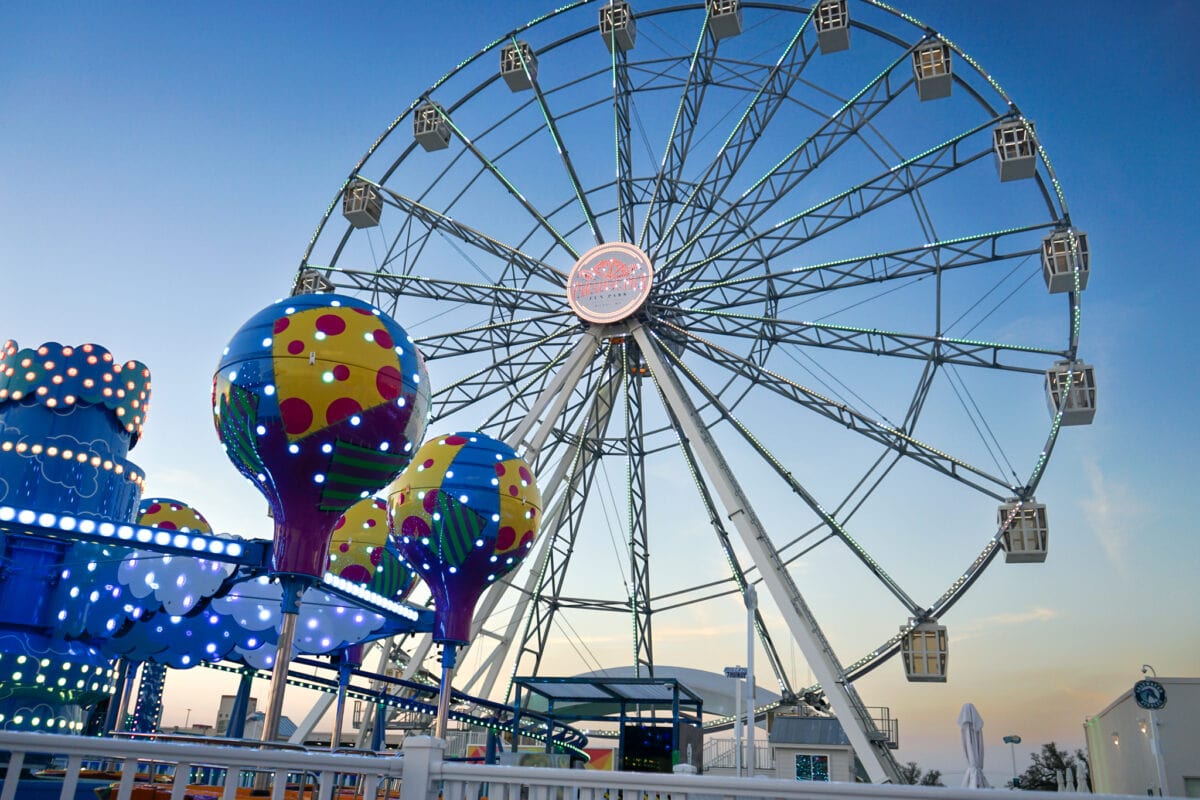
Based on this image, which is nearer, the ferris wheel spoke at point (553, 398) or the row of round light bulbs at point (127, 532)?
the row of round light bulbs at point (127, 532)

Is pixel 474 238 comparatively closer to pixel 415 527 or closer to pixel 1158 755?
pixel 415 527

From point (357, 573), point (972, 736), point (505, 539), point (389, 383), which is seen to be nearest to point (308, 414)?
point (389, 383)

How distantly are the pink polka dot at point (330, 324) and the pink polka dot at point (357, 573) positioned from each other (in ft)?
21.5

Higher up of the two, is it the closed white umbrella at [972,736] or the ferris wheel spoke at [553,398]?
the ferris wheel spoke at [553,398]

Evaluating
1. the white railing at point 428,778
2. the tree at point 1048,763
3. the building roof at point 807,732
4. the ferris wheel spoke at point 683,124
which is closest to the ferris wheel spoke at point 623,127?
the ferris wheel spoke at point 683,124

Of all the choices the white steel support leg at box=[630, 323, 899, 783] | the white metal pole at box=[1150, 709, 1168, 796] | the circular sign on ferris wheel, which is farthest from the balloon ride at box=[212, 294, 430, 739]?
the white metal pole at box=[1150, 709, 1168, 796]

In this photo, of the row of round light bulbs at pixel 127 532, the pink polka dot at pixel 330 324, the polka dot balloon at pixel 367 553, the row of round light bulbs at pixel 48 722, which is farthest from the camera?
the polka dot balloon at pixel 367 553

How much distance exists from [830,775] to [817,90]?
15251 mm

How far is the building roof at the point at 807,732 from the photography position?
912 inches

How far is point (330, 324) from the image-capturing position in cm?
901

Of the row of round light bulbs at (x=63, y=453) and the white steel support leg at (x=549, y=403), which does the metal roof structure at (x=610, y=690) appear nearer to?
the white steel support leg at (x=549, y=403)

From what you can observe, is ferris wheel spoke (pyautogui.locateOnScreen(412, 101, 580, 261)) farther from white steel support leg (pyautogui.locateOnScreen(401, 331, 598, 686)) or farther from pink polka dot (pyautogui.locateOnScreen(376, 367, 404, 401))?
pink polka dot (pyautogui.locateOnScreen(376, 367, 404, 401))

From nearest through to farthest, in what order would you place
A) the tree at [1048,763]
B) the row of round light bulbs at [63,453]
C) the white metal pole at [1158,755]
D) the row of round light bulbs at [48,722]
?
the row of round light bulbs at [48,722], the row of round light bulbs at [63,453], the white metal pole at [1158,755], the tree at [1048,763]

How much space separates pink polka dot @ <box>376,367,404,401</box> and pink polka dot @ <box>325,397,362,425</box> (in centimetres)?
30
